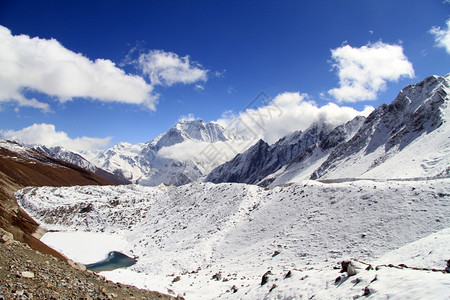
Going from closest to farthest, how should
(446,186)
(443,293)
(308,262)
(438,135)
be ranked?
(443,293) < (308,262) < (446,186) < (438,135)

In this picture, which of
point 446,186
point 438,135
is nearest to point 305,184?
point 446,186

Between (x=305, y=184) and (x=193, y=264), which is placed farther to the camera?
(x=305, y=184)

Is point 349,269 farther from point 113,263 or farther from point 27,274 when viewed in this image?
point 113,263

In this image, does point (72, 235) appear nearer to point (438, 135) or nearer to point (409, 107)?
point (438, 135)

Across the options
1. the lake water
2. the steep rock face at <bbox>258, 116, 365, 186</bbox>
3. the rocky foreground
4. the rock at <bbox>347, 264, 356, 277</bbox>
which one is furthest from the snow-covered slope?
the steep rock face at <bbox>258, 116, 365, 186</bbox>

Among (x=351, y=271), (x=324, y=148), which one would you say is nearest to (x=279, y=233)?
(x=351, y=271)

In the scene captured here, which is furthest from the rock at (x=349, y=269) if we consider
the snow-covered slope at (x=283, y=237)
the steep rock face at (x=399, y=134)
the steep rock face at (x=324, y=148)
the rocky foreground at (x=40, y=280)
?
Result: the steep rock face at (x=324, y=148)

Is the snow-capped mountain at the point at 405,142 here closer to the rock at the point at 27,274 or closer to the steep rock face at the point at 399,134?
the steep rock face at the point at 399,134
